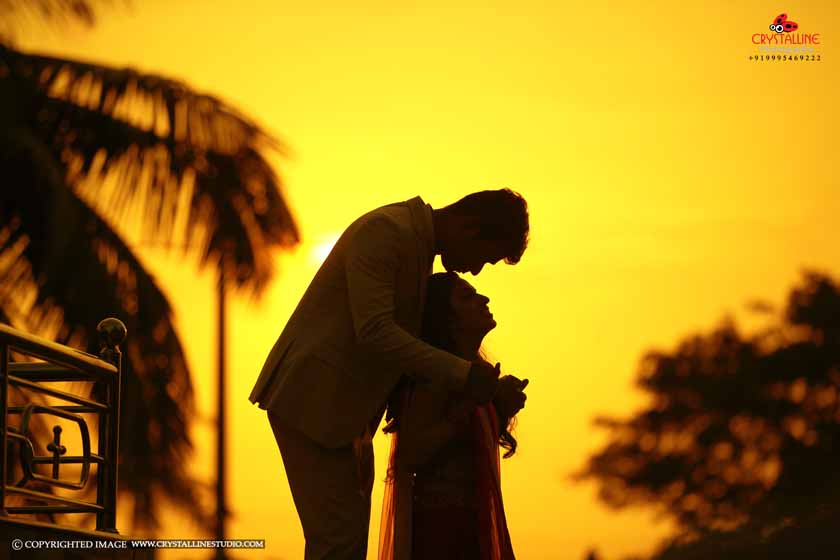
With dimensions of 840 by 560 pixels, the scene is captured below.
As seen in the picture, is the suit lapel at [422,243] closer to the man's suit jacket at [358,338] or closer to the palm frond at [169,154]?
the man's suit jacket at [358,338]

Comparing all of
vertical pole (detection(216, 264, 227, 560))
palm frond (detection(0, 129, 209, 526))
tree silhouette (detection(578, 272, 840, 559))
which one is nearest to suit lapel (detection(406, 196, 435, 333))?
palm frond (detection(0, 129, 209, 526))

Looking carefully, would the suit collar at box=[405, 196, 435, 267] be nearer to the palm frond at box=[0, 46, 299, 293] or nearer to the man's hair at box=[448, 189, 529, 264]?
the man's hair at box=[448, 189, 529, 264]

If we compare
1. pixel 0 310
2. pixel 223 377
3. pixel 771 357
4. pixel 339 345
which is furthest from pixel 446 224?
pixel 771 357

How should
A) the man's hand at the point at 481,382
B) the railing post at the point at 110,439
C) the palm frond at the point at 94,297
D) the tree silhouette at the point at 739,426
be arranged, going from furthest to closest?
the tree silhouette at the point at 739,426, the palm frond at the point at 94,297, the railing post at the point at 110,439, the man's hand at the point at 481,382

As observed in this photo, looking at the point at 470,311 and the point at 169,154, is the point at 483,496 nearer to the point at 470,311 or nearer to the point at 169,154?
the point at 470,311

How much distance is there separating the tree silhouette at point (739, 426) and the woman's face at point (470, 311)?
2069 centimetres

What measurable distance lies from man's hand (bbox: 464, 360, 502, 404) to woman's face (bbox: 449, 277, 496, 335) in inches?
13.1

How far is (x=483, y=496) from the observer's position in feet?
15.5

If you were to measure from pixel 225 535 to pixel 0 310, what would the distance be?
436cm

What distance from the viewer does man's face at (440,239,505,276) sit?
185 inches

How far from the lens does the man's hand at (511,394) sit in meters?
4.72

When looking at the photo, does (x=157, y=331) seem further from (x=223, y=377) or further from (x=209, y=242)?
Answer: (x=223, y=377)

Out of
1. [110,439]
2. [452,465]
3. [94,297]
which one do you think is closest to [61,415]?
[110,439]

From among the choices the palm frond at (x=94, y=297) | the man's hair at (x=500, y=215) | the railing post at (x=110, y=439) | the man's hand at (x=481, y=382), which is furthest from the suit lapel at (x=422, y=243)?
the palm frond at (x=94, y=297)
